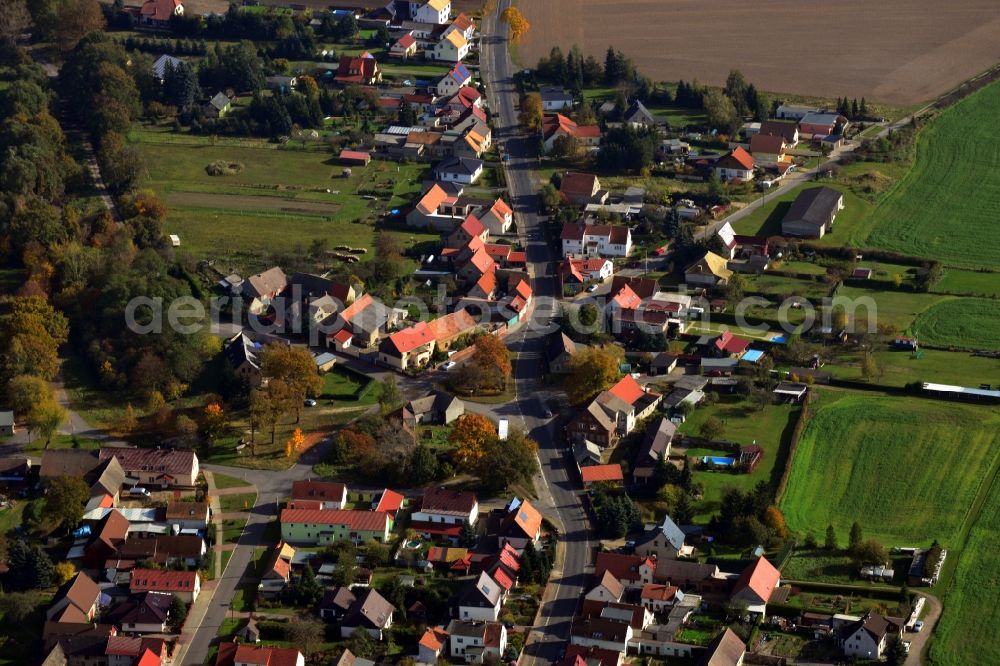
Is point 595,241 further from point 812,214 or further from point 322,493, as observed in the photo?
point 322,493

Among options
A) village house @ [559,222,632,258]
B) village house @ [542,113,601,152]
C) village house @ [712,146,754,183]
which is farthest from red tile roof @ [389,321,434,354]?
village house @ [542,113,601,152]

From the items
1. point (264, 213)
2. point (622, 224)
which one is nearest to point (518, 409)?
point (622, 224)

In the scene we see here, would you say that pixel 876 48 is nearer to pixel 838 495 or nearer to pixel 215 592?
pixel 838 495

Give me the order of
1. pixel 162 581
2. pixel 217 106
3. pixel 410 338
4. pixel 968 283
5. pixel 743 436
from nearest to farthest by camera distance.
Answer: pixel 162 581 → pixel 743 436 → pixel 410 338 → pixel 968 283 → pixel 217 106

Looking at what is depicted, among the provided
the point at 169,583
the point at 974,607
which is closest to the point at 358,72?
the point at 169,583

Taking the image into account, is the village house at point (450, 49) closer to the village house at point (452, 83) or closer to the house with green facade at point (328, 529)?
the village house at point (452, 83)

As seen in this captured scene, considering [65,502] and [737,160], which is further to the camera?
[737,160]
